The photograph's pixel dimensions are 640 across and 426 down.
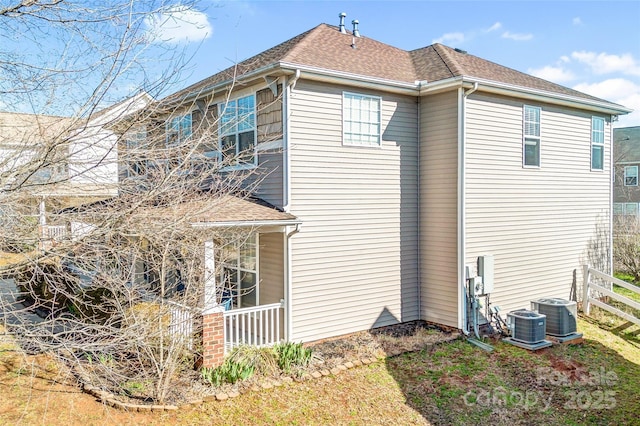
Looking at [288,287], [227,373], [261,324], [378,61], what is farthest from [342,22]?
[227,373]

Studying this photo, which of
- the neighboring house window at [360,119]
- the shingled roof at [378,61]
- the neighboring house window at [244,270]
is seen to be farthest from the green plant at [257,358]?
the shingled roof at [378,61]

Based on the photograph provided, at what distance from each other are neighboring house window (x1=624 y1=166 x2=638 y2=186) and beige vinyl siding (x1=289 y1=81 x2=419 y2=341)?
27296 millimetres

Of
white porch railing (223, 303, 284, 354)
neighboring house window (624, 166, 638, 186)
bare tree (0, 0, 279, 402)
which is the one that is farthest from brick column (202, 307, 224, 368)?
neighboring house window (624, 166, 638, 186)

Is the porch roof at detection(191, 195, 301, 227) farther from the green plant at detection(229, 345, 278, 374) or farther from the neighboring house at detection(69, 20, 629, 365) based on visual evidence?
the green plant at detection(229, 345, 278, 374)

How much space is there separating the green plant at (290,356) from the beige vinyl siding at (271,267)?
1.48 meters

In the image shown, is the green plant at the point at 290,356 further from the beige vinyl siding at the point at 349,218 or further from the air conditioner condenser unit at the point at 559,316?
the air conditioner condenser unit at the point at 559,316

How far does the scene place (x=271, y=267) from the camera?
33.3 feet

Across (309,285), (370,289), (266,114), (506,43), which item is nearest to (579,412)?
(370,289)

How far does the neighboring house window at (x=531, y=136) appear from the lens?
39.0 ft

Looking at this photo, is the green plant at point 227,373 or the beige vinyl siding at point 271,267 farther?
the beige vinyl siding at point 271,267

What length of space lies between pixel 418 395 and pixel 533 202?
6.61 metres

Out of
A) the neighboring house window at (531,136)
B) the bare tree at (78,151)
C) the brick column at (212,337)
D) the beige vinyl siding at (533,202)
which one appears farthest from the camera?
the neighboring house window at (531,136)

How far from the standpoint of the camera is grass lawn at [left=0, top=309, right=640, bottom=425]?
6762 millimetres

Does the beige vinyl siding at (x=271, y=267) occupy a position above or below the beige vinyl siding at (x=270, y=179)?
below
